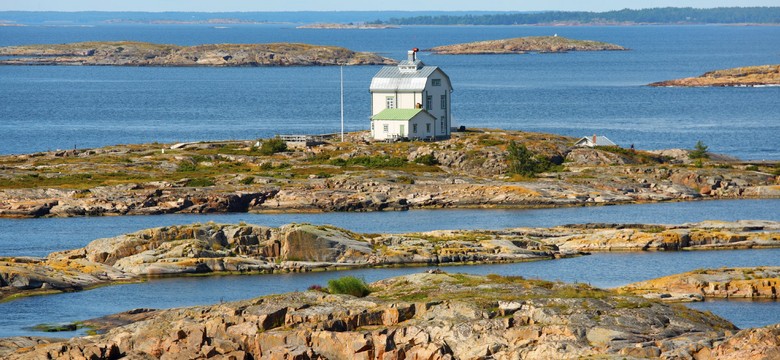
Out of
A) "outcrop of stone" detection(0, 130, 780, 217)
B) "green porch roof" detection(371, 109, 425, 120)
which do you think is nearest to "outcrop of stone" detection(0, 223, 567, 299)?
"outcrop of stone" detection(0, 130, 780, 217)

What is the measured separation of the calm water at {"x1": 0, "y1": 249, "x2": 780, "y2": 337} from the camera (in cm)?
4756

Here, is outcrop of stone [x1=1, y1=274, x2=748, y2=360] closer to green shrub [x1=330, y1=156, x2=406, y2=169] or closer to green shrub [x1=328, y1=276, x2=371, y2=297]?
green shrub [x1=328, y1=276, x2=371, y2=297]

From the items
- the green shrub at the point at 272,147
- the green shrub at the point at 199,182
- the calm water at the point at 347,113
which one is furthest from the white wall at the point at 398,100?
the calm water at the point at 347,113

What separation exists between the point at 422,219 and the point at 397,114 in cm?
2115

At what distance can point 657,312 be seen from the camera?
119 feet

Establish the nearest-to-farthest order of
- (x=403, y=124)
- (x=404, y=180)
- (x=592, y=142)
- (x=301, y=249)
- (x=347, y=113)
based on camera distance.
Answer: (x=301, y=249), (x=404, y=180), (x=403, y=124), (x=592, y=142), (x=347, y=113)

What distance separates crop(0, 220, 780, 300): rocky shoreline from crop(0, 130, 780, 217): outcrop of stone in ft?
49.7

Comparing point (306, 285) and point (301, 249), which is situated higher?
point (301, 249)

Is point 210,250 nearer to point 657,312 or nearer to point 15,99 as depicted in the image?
point 657,312

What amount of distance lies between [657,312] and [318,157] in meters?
56.1

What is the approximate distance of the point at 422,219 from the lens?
7475cm

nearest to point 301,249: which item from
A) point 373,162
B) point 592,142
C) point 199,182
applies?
point 199,182

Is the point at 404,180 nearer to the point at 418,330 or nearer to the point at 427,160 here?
the point at 427,160

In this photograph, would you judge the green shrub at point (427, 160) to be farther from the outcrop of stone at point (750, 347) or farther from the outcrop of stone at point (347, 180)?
the outcrop of stone at point (750, 347)
